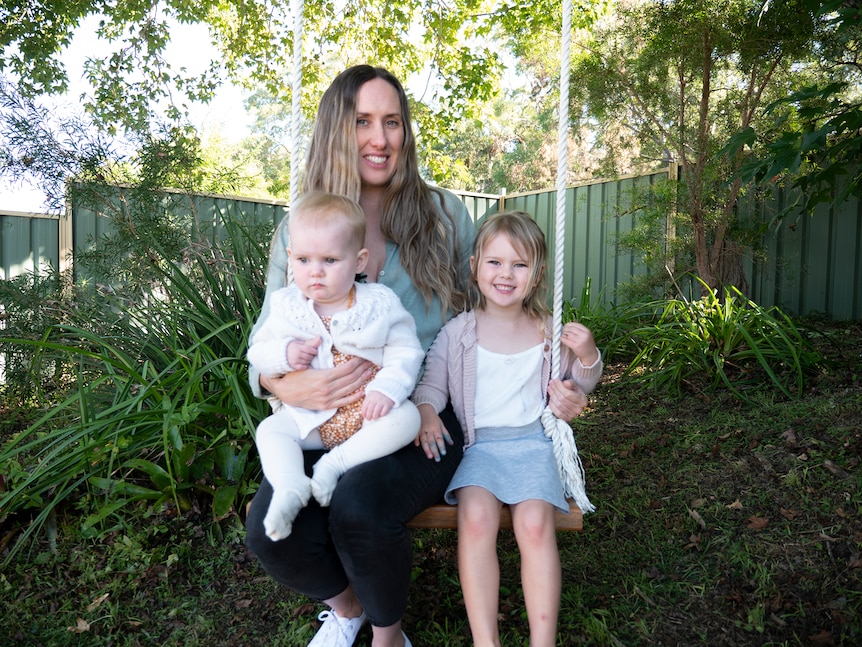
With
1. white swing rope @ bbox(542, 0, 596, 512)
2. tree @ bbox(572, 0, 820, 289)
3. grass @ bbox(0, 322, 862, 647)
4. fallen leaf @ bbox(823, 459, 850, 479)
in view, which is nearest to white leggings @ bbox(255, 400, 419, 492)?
white swing rope @ bbox(542, 0, 596, 512)

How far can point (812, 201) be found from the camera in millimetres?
2926

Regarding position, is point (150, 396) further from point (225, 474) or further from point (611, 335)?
point (611, 335)

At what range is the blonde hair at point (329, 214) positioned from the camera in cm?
161

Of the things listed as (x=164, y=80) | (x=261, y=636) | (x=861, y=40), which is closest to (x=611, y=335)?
(x=861, y=40)

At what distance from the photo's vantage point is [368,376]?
168cm

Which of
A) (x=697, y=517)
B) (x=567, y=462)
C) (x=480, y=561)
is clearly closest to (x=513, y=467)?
(x=567, y=462)

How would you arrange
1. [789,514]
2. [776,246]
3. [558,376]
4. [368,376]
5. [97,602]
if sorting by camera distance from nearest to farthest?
[368,376] < [558,376] < [97,602] < [789,514] < [776,246]

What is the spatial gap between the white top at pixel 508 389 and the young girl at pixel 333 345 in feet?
0.86

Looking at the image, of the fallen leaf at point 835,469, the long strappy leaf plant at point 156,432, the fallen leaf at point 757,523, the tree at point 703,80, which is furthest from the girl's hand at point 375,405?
the tree at point 703,80

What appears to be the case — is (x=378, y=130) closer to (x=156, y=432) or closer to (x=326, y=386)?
(x=326, y=386)

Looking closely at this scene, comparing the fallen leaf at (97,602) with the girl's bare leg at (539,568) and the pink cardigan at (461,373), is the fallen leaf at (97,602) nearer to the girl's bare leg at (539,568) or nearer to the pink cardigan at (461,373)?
the pink cardigan at (461,373)

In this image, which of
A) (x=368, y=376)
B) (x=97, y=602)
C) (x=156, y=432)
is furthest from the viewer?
(x=156, y=432)

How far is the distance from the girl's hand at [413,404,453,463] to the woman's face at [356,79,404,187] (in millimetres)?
731

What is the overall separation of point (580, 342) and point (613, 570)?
2.72 ft
